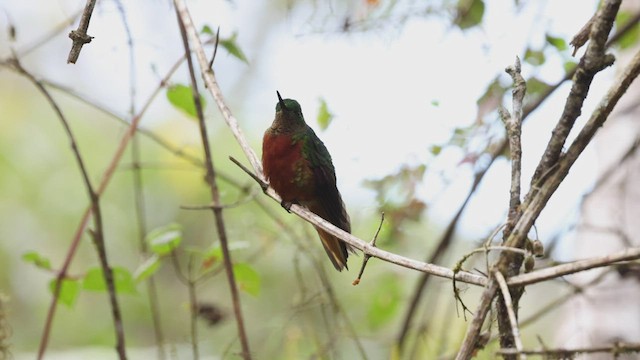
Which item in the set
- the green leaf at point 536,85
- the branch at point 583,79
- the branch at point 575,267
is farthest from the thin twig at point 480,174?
the branch at point 575,267

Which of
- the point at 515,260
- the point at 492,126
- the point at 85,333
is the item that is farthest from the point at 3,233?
the point at 515,260

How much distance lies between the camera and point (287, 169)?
3.18 metres

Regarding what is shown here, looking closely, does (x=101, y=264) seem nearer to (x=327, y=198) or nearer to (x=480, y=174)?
(x=327, y=198)

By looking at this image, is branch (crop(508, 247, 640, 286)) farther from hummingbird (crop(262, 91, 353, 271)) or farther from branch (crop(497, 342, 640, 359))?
hummingbird (crop(262, 91, 353, 271))

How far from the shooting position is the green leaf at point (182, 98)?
9.36 feet

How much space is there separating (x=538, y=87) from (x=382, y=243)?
1256 millimetres

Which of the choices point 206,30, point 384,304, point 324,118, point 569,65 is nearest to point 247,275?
point 324,118

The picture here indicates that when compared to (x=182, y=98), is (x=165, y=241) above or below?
below

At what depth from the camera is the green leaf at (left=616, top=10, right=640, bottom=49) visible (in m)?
3.36

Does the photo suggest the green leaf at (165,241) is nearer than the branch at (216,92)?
No

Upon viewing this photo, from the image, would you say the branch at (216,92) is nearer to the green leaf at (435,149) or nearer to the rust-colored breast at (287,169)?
the rust-colored breast at (287,169)

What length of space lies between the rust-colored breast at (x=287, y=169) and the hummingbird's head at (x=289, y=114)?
0.45 ft

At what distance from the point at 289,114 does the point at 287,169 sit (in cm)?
31

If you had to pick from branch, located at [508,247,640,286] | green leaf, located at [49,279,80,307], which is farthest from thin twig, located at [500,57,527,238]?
green leaf, located at [49,279,80,307]
